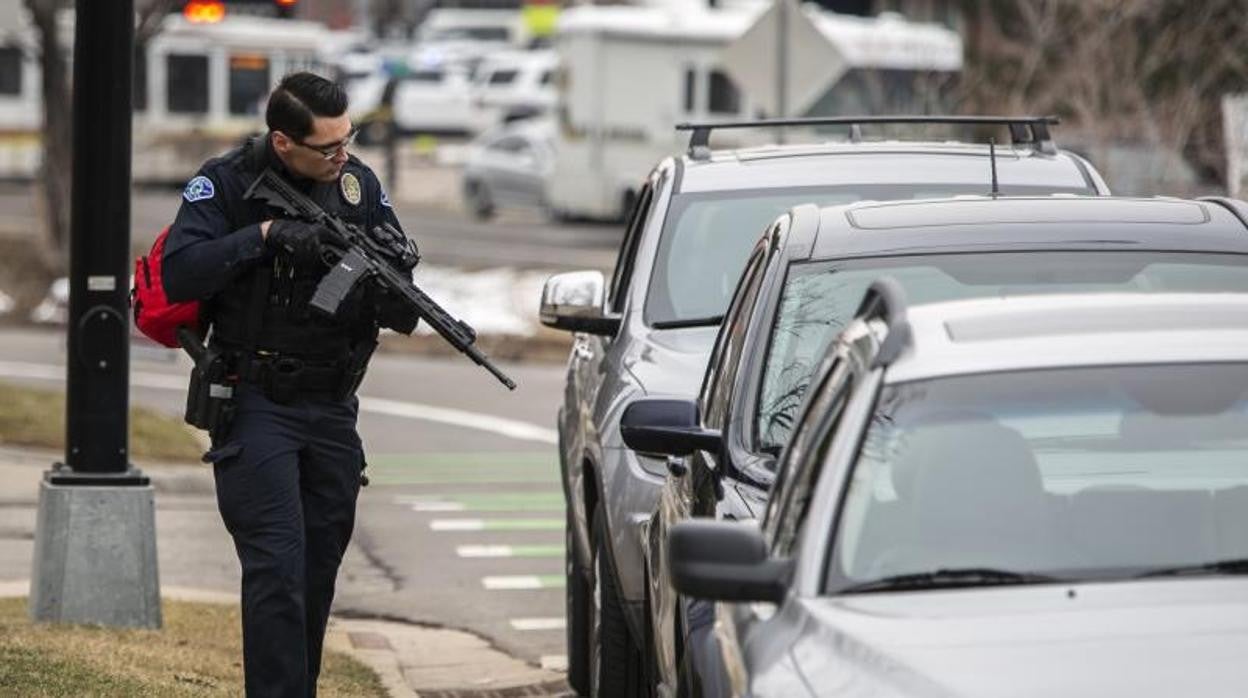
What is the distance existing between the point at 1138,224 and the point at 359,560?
7.42 metres

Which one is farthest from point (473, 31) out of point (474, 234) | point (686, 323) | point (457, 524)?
point (686, 323)

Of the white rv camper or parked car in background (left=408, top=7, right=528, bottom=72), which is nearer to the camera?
the white rv camper

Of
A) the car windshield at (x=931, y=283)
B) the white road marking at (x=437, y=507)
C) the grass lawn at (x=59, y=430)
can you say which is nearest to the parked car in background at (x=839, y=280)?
the car windshield at (x=931, y=283)

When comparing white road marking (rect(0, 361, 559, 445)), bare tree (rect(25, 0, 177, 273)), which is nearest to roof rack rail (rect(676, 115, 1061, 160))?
white road marking (rect(0, 361, 559, 445))

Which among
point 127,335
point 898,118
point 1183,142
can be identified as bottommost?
point 1183,142

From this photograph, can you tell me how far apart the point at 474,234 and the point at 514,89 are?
62.1 ft

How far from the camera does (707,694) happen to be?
5191 millimetres

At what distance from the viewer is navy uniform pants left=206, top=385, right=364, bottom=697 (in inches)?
288

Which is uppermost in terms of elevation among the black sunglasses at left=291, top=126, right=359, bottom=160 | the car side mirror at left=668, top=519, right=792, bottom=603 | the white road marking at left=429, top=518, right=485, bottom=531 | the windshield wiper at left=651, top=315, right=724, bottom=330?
the car side mirror at left=668, top=519, right=792, bottom=603

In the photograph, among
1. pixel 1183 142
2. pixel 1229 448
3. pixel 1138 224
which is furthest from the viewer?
pixel 1183 142

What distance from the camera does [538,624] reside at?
1154 cm

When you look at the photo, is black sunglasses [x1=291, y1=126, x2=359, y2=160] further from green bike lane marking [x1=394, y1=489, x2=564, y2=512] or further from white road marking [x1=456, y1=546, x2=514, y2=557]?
green bike lane marking [x1=394, y1=489, x2=564, y2=512]

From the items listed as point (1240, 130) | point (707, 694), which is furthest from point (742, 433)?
point (1240, 130)

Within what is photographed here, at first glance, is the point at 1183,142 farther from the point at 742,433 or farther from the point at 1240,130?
the point at 742,433
